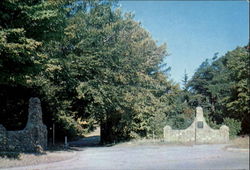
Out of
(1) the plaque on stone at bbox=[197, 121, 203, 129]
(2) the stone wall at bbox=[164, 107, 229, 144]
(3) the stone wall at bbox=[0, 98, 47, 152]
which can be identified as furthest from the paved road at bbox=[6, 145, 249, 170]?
(1) the plaque on stone at bbox=[197, 121, 203, 129]

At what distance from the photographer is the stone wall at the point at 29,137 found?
55.2 ft

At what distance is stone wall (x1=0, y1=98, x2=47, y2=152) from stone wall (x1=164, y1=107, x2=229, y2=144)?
13.2 meters

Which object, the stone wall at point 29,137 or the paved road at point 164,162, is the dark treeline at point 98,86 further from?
the paved road at point 164,162

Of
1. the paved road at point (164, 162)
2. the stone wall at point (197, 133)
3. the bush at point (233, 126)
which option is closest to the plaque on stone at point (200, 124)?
the stone wall at point (197, 133)

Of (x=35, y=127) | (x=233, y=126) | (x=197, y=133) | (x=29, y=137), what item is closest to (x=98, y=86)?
(x=35, y=127)

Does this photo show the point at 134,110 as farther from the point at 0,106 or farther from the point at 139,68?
the point at 0,106

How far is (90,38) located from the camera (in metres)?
25.2

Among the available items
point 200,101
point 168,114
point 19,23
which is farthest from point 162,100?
point 19,23

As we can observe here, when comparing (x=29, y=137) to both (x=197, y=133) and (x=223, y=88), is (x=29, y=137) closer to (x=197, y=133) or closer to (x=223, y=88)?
(x=197, y=133)

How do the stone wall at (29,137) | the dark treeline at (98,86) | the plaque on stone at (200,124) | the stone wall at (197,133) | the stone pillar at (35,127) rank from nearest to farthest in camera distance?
the stone wall at (29,137) → the stone pillar at (35,127) → the dark treeline at (98,86) → the stone wall at (197,133) → the plaque on stone at (200,124)

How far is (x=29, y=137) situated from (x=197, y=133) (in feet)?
52.5

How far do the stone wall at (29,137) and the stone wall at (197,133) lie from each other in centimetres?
1318

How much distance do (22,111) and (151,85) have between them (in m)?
15.2

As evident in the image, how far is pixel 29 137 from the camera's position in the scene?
17656 millimetres
